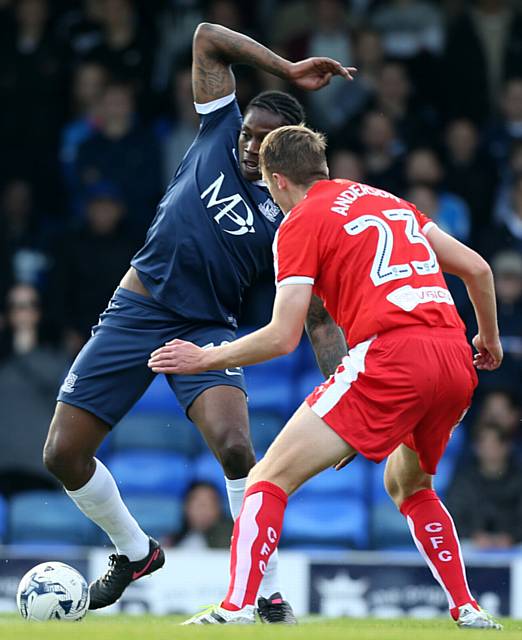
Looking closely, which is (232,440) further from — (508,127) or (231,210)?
(508,127)

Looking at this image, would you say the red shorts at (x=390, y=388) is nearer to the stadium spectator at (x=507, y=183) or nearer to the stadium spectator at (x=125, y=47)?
the stadium spectator at (x=507, y=183)

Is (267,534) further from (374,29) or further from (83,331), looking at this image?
(374,29)

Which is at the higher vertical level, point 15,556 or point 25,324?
point 25,324

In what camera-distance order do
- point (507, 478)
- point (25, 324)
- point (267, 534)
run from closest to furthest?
point (267, 534)
point (507, 478)
point (25, 324)

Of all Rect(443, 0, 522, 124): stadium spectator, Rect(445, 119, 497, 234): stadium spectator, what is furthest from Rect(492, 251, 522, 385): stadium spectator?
Rect(443, 0, 522, 124): stadium spectator

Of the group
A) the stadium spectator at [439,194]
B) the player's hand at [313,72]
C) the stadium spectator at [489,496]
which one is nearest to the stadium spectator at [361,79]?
the stadium spectator at [439,194]

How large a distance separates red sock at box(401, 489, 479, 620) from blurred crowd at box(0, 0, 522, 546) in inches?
177

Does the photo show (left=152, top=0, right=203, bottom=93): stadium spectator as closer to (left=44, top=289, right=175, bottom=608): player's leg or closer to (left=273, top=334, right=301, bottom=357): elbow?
(left=44, top=289, right=175, bottom=608): player's leg

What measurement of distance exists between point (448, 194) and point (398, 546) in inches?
129

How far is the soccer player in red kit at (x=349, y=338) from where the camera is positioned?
595cm

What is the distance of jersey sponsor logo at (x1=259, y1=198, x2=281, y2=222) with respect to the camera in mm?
7238

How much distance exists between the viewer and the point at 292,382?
11828 millimetres

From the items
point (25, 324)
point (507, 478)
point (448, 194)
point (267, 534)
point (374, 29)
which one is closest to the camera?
point (267, 534)

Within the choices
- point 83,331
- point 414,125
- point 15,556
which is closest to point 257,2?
point 414,125
